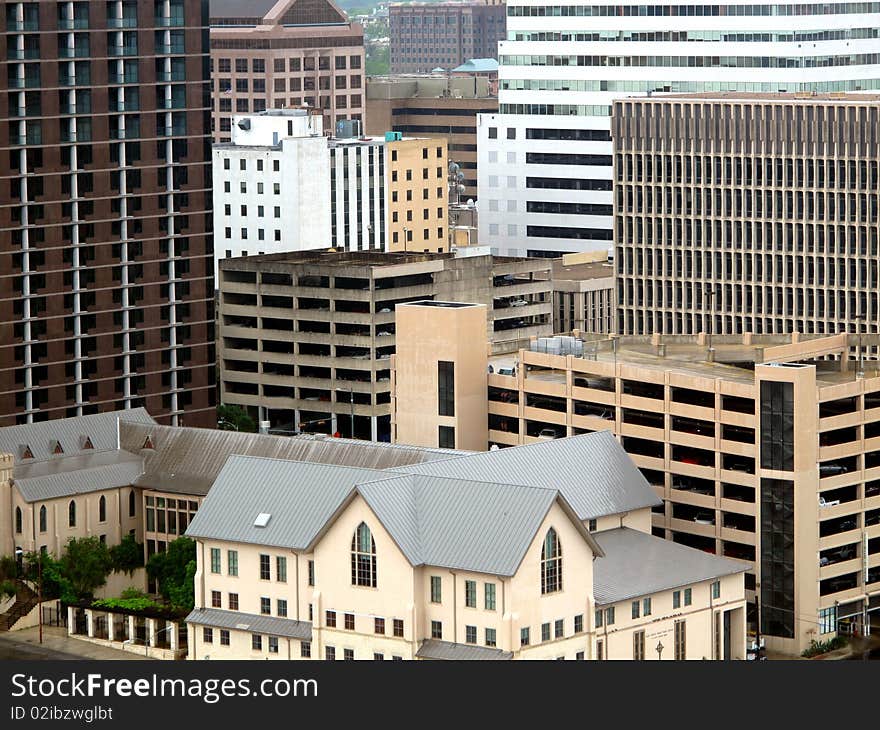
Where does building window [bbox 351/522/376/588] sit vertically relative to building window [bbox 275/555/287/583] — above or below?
above

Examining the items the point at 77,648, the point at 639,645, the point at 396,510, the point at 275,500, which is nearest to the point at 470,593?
the point at 396,510

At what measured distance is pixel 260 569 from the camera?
181 m

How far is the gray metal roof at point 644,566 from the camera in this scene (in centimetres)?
17838

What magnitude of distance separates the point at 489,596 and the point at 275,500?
21.6 m

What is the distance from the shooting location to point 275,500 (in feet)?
595

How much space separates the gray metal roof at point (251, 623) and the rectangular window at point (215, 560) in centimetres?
305

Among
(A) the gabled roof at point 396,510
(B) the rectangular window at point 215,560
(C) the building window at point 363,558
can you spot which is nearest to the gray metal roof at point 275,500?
(A) the gabled roof at point 396,510

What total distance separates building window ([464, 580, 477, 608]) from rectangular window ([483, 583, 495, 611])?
79cm

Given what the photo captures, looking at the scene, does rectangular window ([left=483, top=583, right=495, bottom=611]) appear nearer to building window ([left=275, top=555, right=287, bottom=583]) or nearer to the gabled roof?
the gabled roof

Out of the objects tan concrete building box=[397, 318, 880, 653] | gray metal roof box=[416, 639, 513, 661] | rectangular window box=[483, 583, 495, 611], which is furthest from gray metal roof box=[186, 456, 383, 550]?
tan concrete building box=[397, 318, 880, 653]

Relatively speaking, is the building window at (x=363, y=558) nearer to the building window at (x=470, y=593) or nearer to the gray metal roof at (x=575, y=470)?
the building window at (x=470, y=593)

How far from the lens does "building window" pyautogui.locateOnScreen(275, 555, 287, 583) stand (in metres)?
179

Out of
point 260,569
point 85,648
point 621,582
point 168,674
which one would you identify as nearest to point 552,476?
point 621,582

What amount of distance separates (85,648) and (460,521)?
41.4m
